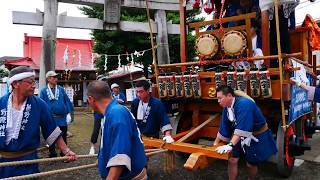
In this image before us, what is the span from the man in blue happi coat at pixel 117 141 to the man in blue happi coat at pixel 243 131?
1837 millimetres

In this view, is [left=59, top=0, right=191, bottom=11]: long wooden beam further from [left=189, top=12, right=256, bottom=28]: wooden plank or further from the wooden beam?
the wooden beam

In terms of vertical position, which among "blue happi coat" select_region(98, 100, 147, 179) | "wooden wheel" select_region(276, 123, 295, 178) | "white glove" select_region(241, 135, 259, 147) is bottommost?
"wooden wheel" select_region(276, 123, 295, 178)

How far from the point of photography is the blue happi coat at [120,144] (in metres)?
2.23

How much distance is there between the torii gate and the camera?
28.7 ft

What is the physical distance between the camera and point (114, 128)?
7.39 feet

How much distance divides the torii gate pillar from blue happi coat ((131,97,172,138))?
178 inches

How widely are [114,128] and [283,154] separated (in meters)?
3.31

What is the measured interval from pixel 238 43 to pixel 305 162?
9.06 ft

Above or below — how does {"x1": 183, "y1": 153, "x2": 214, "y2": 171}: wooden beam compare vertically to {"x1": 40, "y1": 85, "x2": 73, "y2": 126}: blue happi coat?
below

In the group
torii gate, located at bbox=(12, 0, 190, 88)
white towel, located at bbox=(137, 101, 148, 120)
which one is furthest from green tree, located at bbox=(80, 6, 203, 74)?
white towel, located at bbox=(137, 101, 148, 120)

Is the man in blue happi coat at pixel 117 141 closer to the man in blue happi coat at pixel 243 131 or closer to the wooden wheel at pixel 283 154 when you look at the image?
the man in blue happi coat at pixel 243 131

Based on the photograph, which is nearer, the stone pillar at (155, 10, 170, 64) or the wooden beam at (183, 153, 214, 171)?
the wooden beam at (183, 153, 214, 171)

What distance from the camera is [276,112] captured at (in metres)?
5.22

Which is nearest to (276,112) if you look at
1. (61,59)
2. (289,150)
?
(289,150)
